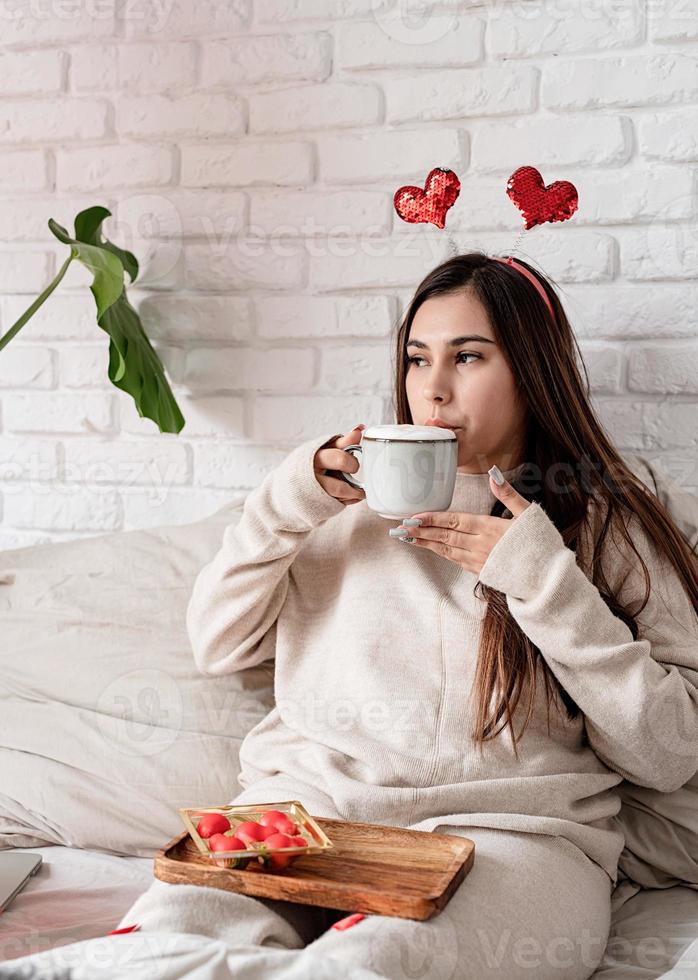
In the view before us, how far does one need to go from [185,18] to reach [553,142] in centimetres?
63

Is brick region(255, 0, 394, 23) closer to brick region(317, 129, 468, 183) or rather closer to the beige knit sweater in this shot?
brick region(317, 129, 468, 183)

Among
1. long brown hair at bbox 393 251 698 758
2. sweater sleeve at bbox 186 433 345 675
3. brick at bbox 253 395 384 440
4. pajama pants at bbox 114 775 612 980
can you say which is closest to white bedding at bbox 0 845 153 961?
pajama pants at bbox 114 775 612 980

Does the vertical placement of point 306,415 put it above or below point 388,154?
below

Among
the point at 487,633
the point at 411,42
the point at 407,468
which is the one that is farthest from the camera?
the point at 411,42

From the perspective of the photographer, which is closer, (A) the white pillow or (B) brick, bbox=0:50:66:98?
(A) the white pillow

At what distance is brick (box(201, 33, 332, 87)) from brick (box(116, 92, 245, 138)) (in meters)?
0.03

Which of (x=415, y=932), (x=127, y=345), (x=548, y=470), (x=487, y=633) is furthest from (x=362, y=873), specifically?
(x=127, y=345)

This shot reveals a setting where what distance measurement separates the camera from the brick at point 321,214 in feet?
5.34

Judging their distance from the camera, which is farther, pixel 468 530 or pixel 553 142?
pixel 553 142

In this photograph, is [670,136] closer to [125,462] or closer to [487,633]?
[487,633]

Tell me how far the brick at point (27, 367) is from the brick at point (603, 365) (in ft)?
2.97

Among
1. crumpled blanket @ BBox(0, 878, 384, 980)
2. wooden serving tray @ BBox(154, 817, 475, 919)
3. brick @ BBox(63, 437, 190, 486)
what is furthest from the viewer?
brick @ BBox(63, 437, 190, 486)

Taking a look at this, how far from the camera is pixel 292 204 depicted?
167 cm

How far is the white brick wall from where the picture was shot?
152cm
